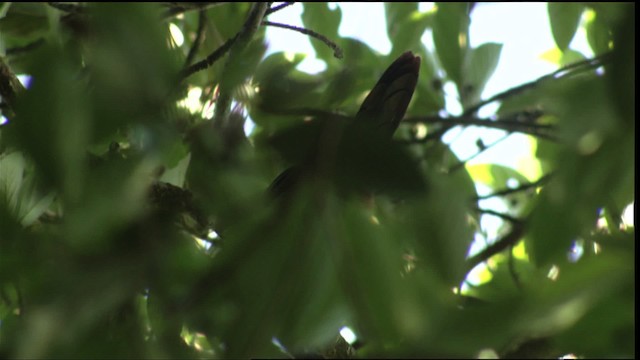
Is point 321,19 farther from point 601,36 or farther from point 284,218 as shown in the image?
point 284,218

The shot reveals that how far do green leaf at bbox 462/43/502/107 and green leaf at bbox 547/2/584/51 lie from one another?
18cm

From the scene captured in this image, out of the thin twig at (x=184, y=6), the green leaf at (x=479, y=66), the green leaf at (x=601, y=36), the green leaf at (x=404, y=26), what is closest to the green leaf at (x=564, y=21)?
the green leaf at (x=479, y=66)

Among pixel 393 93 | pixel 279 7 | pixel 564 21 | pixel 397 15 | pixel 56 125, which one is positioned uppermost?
pixel 397 15

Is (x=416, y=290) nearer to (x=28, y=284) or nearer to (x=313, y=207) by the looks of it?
(x=313, y=207)

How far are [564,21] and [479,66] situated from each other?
0.73ft

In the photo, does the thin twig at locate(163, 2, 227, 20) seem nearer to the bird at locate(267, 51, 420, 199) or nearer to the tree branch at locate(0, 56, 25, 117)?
the tree branch at locate(0, 56, 25, 117)

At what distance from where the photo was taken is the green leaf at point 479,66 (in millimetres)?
1704

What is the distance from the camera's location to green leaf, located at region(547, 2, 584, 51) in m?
1.55

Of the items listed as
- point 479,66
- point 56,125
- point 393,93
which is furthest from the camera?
point 479,66

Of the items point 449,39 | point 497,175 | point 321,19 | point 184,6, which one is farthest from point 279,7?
point 497,175

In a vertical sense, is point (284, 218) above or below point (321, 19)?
below

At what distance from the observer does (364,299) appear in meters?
0.48

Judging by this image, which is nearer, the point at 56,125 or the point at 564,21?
the point at 56,125

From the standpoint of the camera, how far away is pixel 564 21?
5.11 ft
